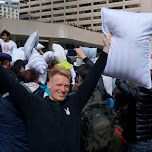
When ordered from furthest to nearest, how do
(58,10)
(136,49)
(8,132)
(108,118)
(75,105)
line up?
(58,10)
(108,118)
(136,49)
(75,105)
(8,132)

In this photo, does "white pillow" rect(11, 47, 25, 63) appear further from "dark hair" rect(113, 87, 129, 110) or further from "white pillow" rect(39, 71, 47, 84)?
"dark hair" rect(113, 87, 129, 110)

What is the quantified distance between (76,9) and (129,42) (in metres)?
56.0

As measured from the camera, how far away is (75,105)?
63.4 inches

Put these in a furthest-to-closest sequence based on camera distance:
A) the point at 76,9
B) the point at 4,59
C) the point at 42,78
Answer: the point at 76,9 → the point at 42,78 → the point at 4,59

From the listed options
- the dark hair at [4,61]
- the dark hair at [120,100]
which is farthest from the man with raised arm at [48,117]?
the dark hair at [4,61]

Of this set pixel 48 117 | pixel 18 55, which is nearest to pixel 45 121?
pixel 48 117

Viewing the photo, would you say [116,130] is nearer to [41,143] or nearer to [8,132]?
[41,143]

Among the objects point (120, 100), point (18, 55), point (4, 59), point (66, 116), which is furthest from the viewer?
point (18, 55)

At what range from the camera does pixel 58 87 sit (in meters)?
1.60

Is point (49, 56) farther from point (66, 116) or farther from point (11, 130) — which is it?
point (11, 130)

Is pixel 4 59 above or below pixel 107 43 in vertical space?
below

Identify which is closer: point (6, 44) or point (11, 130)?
point (11, 130)

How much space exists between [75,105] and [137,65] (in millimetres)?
655

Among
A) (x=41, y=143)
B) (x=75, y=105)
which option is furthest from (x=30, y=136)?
(x=75, y=105)
